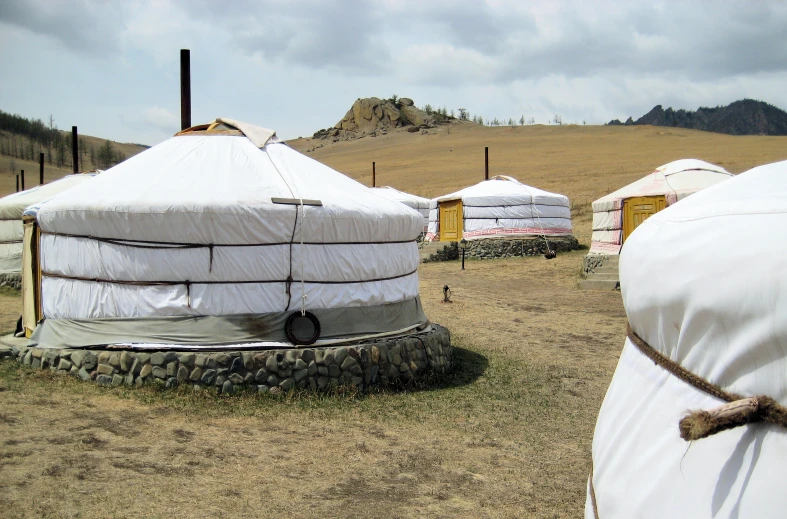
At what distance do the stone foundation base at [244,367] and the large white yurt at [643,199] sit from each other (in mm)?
8999

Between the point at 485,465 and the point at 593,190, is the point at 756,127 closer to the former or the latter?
the point at 593,190

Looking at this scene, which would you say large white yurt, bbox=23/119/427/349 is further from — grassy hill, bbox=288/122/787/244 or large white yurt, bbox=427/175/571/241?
grassy hill, bbox=288/122/787/244

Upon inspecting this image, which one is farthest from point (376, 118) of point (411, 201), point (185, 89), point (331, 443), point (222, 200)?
point (331, 443)

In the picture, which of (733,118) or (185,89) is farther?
(733,118)

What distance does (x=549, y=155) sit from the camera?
40812mm

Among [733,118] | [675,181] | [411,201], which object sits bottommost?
[411,201]

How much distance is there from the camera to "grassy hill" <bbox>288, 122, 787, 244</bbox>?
29828mm

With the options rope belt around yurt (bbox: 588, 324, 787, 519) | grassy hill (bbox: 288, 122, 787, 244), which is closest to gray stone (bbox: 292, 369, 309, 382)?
rope belt around yurt (bbox: 588, 324, 787, 519)

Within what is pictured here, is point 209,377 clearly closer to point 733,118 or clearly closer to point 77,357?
point 77,357

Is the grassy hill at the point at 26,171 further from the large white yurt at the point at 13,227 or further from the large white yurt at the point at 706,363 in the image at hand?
the large white yurt at the point at 706,363

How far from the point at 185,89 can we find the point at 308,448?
535 centimetres

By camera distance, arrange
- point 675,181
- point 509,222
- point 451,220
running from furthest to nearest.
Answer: point 451,220 → point 509,222 → point 675,181

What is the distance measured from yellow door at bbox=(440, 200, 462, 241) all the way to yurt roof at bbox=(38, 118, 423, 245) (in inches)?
476

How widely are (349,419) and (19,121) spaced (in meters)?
66.4
